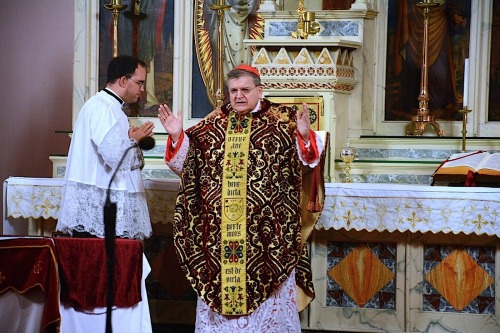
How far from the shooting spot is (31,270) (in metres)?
Result: 5.85

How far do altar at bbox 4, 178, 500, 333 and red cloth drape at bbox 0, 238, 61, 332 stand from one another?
149 centimetres

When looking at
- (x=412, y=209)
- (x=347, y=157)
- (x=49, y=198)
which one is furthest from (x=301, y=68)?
(x=49, y=198)

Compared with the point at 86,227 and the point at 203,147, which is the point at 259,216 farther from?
the point at 86,227

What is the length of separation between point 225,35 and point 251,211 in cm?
286

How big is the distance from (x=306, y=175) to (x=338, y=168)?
1.81m

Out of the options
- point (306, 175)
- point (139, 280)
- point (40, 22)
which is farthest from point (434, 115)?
point (40, 22)

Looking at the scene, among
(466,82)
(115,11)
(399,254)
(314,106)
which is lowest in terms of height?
(399,254)

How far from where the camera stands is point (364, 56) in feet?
27.7

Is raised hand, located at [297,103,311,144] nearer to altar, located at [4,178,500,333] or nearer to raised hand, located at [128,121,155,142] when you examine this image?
raised hand, located at [128,121,155,142]

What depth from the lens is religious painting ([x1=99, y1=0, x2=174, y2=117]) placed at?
8.84 m

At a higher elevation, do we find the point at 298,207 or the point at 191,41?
the point at 191,41

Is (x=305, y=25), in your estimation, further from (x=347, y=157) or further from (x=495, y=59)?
(x=495, y=59)

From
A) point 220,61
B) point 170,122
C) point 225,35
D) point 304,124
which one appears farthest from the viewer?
point 225,35

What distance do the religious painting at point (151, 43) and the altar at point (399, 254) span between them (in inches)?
63.4
